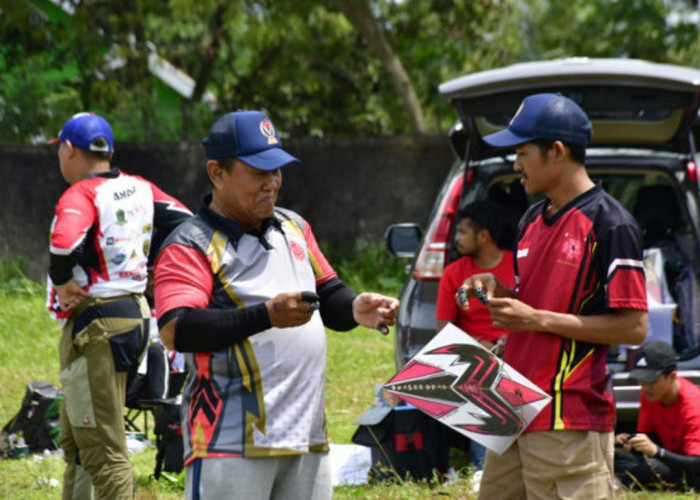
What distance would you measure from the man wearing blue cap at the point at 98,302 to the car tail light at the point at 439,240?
168cm

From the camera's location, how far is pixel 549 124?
379 cm

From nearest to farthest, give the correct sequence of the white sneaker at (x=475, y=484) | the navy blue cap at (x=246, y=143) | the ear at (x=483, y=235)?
the navy blue cap at (x=246, y=143) < the white sneaker at (x=475, y=484) < the ear at (x=483, y=235)

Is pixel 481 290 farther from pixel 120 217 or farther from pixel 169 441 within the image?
pixel 169 441

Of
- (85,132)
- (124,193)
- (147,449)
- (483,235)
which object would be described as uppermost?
(85,132)

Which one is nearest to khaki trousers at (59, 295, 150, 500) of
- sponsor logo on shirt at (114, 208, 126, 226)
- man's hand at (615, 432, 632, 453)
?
sponsor logo on shirt at (114, 208, 126, 226)

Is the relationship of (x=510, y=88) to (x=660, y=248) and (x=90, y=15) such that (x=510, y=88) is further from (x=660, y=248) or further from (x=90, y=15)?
(x=90, y=15)

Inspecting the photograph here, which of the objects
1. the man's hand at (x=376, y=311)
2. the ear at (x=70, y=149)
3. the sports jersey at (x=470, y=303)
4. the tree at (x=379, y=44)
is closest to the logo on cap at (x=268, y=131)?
the man's hand at (x=376, y=311)

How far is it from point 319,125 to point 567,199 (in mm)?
17735

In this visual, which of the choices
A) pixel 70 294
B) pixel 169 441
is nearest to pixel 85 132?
pixel 70 294

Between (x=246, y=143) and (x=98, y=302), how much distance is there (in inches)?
83.8

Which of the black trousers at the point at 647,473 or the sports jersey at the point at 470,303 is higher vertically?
the sports jersey at the point at 470,303

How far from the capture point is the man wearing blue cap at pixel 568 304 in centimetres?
367

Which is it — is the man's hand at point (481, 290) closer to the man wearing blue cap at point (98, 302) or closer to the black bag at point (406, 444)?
the man wearing blue cap at point (98, 302)

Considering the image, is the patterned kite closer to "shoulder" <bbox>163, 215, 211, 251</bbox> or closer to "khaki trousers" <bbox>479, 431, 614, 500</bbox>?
"khaki trousers" <bbox>479, 431, 614, 500</bbox>
